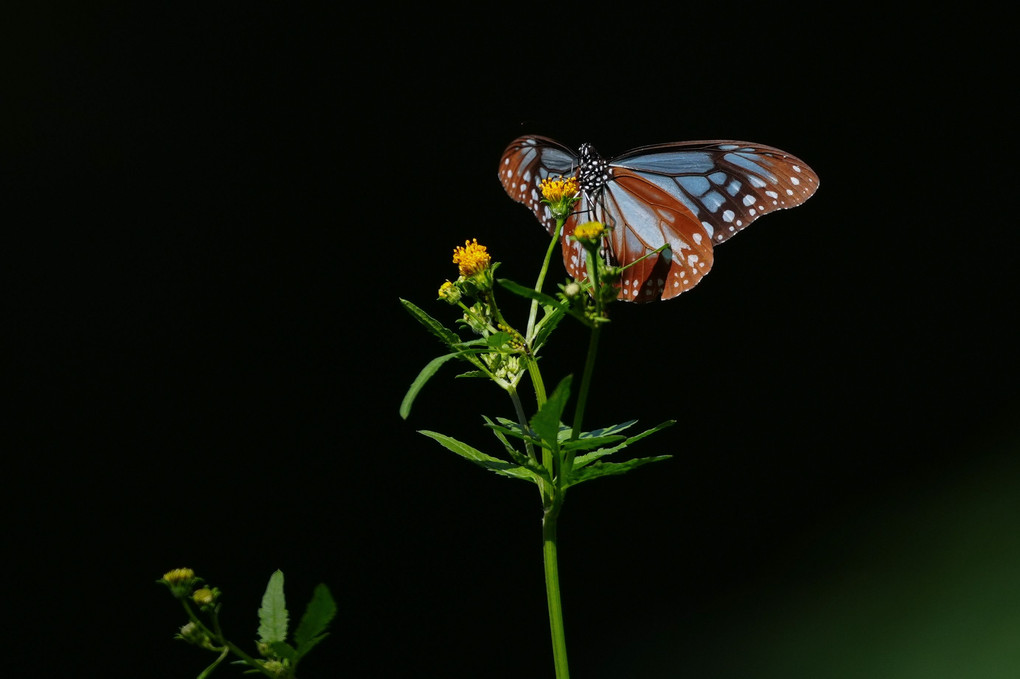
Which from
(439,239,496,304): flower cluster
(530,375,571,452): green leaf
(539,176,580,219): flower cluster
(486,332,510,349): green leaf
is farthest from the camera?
(539,176,580,219): flower cluster

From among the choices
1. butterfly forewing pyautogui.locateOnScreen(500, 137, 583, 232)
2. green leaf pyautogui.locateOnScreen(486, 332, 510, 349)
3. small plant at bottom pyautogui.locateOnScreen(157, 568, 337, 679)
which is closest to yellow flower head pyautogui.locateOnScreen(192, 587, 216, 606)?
small plant at bottom pyautogui.locateOnScreen(157, 568, 337, 679)

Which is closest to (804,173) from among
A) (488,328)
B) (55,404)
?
(488,328)

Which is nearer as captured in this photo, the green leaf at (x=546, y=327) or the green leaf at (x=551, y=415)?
the green leaf at (x=551, y=415)

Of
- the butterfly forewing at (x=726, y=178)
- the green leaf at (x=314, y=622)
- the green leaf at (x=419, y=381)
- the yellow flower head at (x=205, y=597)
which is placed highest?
the butterfly forewing at (x=726, y=178)

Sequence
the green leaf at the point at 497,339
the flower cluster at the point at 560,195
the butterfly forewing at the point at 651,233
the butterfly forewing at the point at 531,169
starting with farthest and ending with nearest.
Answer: the butterfly forewing at the point at 531,169
the butterfly forewing at the point at 651,233
the flower cluster at the point at 560,195
the green leaf at the point at 497,339

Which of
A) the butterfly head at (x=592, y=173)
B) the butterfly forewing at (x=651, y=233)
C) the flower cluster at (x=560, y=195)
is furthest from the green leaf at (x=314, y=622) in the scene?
the butterfly head at (x=592, y=173)

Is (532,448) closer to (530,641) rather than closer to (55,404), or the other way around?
(530,641)

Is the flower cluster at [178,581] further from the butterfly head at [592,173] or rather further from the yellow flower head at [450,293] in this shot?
the butterfly head at [592,173]

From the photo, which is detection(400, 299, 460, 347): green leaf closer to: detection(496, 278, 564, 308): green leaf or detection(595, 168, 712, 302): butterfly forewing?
detection(496, 278, 564, 308): green leaf
